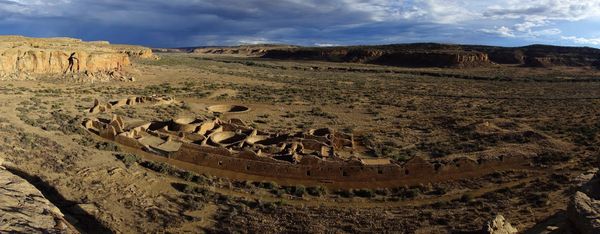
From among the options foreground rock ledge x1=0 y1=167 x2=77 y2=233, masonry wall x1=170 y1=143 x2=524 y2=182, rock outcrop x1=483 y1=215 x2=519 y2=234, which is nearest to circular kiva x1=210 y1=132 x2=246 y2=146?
masonry wall x1=170 y1=143 x2=524 y2=182

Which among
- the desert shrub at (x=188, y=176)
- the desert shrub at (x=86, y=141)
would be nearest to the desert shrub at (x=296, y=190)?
the desert shrub at (x=188, y=176)

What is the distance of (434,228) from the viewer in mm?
12641

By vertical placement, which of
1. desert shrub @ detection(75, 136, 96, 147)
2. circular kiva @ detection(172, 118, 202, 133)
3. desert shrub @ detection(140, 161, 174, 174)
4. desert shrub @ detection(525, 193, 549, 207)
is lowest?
desert shrub @ detection(525, 193, 549, 207)

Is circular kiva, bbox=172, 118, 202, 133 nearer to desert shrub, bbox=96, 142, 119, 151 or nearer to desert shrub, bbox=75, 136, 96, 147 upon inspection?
desert shrub, bbox=96, 142, 119, 151

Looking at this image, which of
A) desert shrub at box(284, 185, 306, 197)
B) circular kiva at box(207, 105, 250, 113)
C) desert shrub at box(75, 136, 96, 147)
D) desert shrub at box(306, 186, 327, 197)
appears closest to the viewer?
desert shrub at box(284, 185, 306, 197)

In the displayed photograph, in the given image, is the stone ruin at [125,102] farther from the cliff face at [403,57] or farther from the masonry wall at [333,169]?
the cliff face at [403,57]

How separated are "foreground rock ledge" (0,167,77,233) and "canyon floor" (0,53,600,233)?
1.23 m

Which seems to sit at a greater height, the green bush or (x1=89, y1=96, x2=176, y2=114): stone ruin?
(x1=89, y1=96, x2=176, y2=114): stone ruin

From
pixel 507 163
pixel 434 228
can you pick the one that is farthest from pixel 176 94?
pixel 434 228

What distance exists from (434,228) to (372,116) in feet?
65.8

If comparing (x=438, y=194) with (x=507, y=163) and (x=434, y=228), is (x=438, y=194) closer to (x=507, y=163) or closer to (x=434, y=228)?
(x=434, y=228)

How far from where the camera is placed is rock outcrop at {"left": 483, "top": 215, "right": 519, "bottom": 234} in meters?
11.4

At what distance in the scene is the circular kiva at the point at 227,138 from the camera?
71.1 feet

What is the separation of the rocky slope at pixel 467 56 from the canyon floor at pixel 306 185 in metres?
58.1
